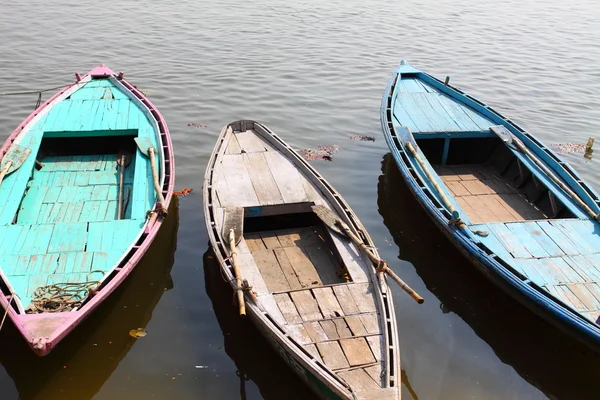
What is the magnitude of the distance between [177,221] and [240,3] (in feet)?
62.1

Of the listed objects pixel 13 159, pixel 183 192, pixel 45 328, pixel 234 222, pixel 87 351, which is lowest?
pixel 87 351

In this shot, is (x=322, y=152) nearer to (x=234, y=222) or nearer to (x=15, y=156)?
(x=234, y=222)

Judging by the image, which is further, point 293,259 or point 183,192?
point 183,192

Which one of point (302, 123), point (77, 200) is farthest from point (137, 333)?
point (302, 123)

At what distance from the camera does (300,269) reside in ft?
26.2

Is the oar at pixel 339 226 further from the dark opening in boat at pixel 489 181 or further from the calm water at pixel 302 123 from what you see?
the dark opening in boat at pixel 489 181

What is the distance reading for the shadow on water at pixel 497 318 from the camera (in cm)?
712

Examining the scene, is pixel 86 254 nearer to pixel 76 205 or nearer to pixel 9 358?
pixel 9 358

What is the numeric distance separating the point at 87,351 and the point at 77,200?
9.87 ft

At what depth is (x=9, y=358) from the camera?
6746 mm

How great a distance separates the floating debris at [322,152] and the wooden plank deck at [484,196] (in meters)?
2.68

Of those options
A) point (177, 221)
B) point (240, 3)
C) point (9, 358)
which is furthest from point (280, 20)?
point (9, 358)

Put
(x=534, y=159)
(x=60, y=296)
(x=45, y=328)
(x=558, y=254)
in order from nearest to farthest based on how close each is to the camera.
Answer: (x=45, y=328), (x=60, y=296), (x=558, y=254), (x=534, y=159)

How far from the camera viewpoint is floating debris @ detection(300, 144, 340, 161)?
1258cm
